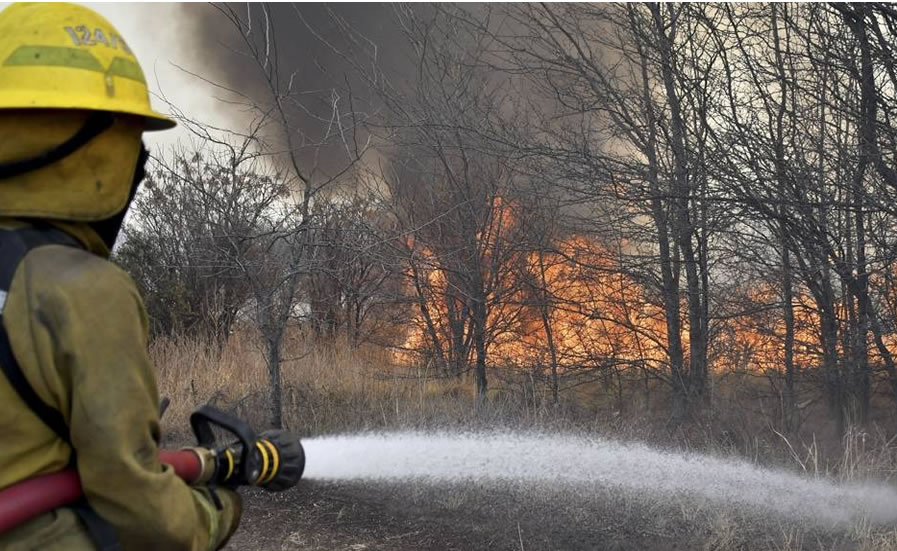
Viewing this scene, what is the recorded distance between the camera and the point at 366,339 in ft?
36.9

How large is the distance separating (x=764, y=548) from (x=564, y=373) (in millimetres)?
3931

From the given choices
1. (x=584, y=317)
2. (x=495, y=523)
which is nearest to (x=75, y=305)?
(x=495, y=523)

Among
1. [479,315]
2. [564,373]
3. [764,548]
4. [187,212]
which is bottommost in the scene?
[764,548]

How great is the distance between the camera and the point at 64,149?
73.3 inches

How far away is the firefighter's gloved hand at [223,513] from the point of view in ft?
6.73

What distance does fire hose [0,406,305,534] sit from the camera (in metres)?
1.79

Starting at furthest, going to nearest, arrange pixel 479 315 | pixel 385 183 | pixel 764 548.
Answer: pixel 385 183 → pixel 479 315 → pixel 764 548

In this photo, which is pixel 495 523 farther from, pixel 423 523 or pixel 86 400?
pixel 86 400

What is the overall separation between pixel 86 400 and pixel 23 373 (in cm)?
15

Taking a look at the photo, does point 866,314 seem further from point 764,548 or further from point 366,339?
point 366,339

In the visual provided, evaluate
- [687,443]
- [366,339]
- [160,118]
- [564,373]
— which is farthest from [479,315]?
[160,118]

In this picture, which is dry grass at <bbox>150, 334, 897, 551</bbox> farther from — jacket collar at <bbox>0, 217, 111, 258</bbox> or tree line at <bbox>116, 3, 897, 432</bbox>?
jacket collar at <bbox>0, 217, 111, 258</bbox>

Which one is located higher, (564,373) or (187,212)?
(187,212)

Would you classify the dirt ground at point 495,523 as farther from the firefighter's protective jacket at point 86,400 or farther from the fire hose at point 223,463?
the firefighter's protective jacket at point 86,400
